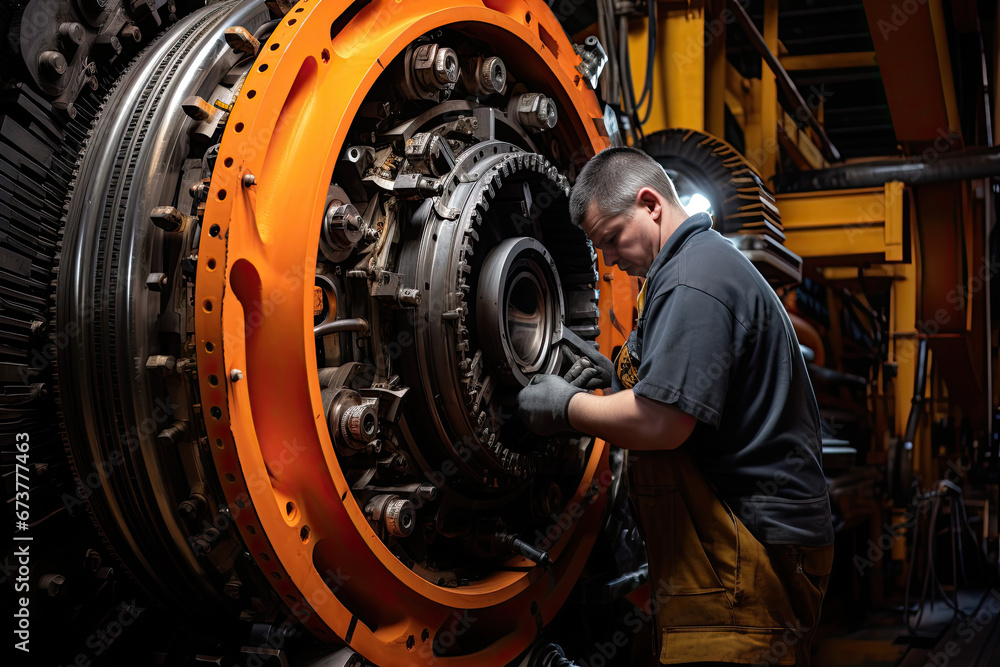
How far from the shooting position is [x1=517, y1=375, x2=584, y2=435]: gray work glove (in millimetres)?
1964

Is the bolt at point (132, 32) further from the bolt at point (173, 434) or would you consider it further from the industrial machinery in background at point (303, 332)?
the bolt at point (173, 434)

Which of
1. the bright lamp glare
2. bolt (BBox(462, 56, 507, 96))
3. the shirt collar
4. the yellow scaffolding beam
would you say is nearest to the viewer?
the shirt collar

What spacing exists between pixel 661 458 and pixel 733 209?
1610 millimetres

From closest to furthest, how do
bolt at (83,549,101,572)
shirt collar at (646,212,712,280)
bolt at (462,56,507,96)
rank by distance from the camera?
bolt at (83,549,101,572), shirt collar at (646,212,712,280), bolt at (462,56,507,96)

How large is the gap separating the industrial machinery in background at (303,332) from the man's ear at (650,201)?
34 centimetres

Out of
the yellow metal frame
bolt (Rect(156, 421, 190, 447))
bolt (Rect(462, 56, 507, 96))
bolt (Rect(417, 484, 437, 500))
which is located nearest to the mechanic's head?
bolt (Rect(462, 56, 507, 96))

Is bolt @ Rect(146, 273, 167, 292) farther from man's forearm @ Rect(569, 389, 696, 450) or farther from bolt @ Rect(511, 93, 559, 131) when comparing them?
bolt @ Rect(511, 93, 559, 131)

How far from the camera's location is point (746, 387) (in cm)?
186

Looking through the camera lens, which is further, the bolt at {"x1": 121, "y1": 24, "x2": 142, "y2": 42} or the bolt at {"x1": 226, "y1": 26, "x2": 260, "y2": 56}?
the bolt at {"x1": 121, "y1": 24, "x2": 142, "y2": 42}

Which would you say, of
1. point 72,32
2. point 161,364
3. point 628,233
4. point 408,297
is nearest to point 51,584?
point 161,364

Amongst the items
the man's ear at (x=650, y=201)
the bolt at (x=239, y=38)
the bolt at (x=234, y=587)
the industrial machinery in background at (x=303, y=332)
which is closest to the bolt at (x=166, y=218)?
the industrial machinery in background at (x=303, y=332)

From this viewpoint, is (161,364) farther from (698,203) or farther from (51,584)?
(698,203)

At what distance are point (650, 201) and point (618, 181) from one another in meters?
0.09

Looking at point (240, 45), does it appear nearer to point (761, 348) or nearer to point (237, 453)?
point (237, 453)
